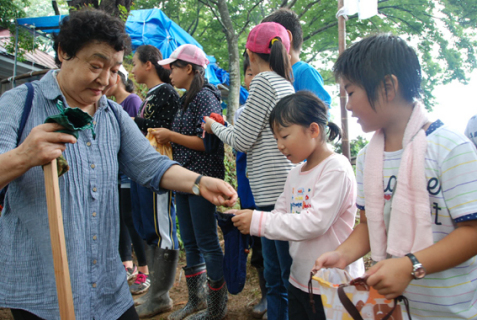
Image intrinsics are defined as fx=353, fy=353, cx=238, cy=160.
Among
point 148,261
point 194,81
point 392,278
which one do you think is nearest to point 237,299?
point 148,261

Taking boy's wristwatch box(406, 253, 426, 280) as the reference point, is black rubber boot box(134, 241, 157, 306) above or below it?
below

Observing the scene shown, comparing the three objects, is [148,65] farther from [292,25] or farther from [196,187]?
[196,187]

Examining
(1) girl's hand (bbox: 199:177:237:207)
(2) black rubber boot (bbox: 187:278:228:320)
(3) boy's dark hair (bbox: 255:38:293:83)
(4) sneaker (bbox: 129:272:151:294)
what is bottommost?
(4) sneaker (bbox: 129:272:151:294)

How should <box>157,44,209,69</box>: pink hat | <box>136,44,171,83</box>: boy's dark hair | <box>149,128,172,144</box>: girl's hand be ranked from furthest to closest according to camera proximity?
<box>136,44,171,83</box>: boy's dark hair
<box>157,44,209,69</box>: pink hat
<box>149,128,172,144</box>: girl's hand

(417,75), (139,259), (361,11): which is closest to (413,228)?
(417,75)

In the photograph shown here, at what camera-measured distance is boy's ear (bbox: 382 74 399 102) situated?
151 centimetres

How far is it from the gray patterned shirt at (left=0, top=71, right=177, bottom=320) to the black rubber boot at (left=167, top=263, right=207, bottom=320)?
4.87ft

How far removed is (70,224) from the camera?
158 cm

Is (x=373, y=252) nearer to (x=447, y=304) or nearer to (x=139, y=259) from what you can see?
(x=447, y=304)

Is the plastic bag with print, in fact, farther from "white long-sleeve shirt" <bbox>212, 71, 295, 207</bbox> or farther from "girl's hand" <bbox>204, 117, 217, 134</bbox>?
"girl's hand" <bbox>204, 117, 217, 134</bbox>

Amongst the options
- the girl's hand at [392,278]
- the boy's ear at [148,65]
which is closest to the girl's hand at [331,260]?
the girl's hand at [392,278]

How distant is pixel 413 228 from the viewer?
1445 millimetres

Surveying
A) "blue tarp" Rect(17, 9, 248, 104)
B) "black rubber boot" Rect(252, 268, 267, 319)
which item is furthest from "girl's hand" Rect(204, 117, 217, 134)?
"blue tarp" Rect(17, 9, 248, 104)

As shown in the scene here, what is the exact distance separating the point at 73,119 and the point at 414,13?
15.7 meters
